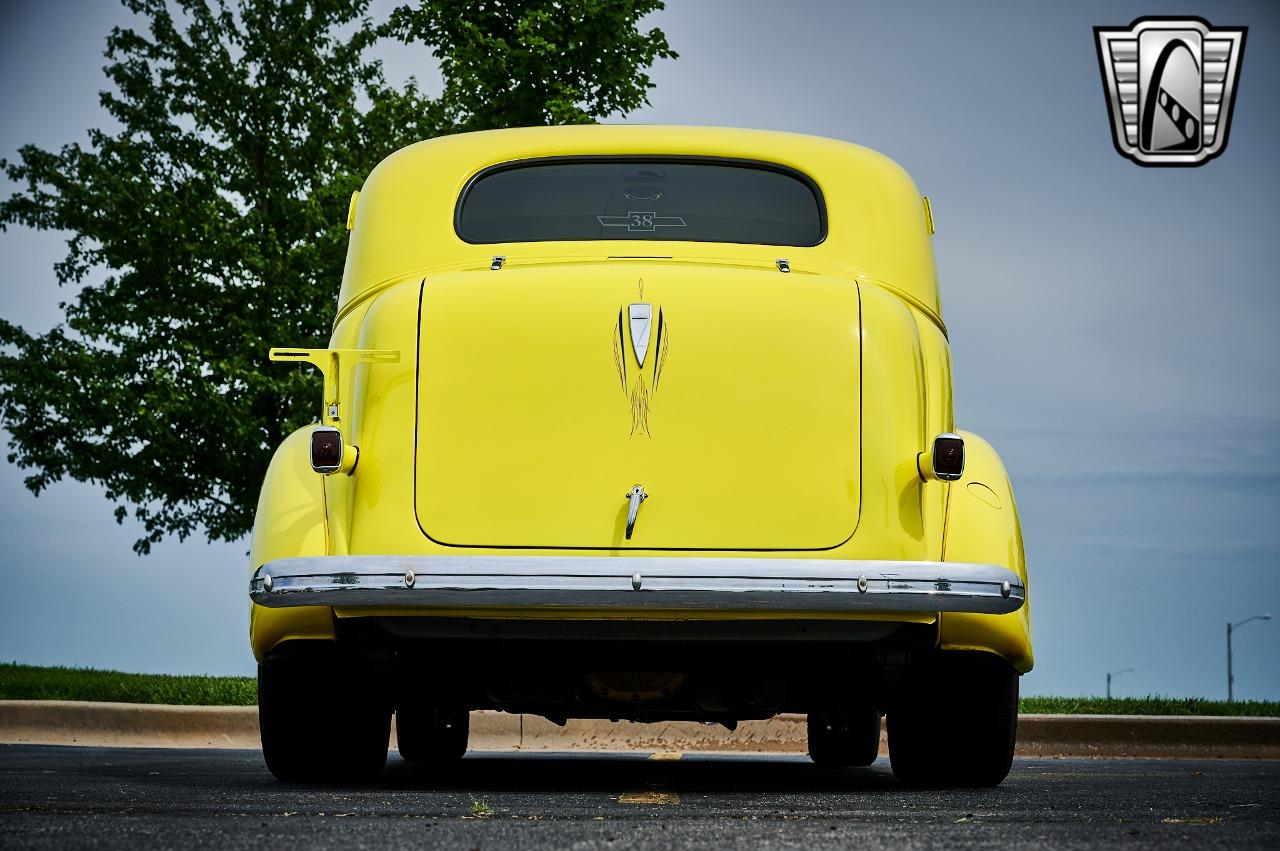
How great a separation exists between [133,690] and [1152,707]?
8.59 m

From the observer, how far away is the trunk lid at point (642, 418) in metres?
4.48

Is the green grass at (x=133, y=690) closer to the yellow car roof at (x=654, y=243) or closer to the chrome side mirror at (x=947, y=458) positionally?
the yellow car roof at (x=654, y=243)

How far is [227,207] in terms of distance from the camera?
18328 millimetres

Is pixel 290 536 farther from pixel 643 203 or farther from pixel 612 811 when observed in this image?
pixel 643 203

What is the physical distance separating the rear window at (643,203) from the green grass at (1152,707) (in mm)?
7604

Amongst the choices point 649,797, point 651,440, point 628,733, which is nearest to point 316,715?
point 649,797

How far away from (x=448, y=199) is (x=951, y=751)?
2.73 metres

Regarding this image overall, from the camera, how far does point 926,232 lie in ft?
19.1

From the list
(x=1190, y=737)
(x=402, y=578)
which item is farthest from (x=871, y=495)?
(x=1190, y=737)

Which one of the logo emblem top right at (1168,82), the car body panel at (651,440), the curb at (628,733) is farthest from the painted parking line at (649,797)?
the logo emblem top right at (1168,82)

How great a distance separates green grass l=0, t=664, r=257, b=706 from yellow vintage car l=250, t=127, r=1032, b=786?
752 cm

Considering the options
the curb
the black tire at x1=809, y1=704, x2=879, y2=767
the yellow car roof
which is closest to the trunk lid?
the yellow car roof

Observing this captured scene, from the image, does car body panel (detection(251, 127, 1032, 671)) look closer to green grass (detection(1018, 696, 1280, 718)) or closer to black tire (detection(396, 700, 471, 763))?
black tire (detection(396, 700, 471, 763))

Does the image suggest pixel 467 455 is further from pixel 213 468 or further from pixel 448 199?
pixel 213 468
